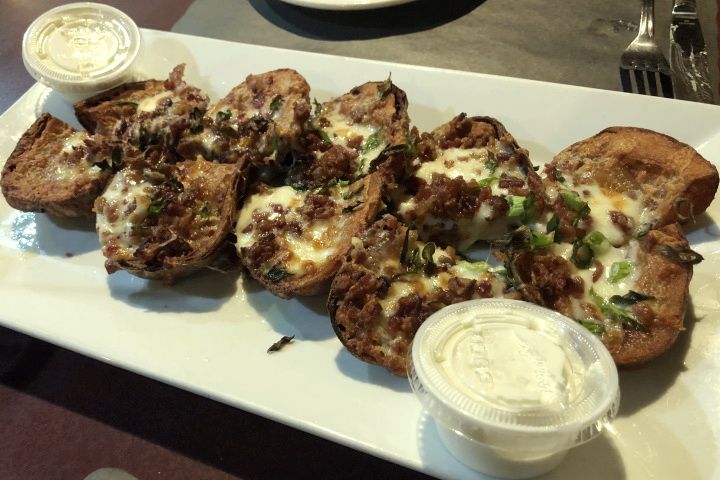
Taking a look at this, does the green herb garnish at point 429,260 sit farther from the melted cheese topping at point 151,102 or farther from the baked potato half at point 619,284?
the melted cheese topping at point 151,102

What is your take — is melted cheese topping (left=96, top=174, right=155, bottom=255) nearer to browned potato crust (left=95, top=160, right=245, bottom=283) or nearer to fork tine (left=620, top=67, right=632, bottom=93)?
browned potato crust (left=95, top=160, right=245, bottom=283)

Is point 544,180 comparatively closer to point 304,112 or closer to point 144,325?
point 304,112

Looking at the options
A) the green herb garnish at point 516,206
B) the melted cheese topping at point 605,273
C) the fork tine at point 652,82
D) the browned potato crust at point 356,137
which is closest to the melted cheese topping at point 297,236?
the browned potato crust at point 356,137

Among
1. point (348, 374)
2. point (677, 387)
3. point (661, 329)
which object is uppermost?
point (661, 329)

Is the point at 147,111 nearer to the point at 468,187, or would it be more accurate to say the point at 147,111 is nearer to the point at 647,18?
the point at 468,187

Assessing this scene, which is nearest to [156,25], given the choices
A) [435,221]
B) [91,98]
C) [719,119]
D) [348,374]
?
[91,98]

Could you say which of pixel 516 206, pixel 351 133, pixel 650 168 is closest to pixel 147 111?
pixel 351 133

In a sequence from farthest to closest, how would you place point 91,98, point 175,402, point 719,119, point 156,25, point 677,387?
point 156,25 < point 91,98 < point 719,119 < point 175,402 < point 677,387

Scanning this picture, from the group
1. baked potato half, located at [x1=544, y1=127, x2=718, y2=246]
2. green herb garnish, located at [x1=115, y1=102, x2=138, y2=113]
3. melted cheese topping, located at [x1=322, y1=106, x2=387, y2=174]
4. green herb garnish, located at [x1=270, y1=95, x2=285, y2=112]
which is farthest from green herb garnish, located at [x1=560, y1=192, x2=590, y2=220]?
green herb garnish, located at [x1=115, y1=102, x2=138, y2=113]
